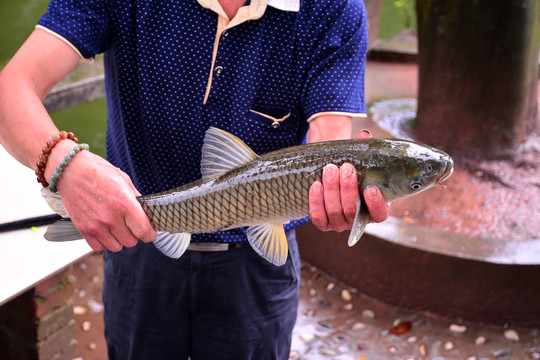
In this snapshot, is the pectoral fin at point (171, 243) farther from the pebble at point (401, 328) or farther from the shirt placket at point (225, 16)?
the pebble at point (401, 328)

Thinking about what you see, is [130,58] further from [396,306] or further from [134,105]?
[396,306]

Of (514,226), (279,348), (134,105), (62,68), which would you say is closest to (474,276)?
(514,226)

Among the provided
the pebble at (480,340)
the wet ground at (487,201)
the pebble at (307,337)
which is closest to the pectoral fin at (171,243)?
the pebble at (307,337)

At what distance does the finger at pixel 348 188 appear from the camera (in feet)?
5.08

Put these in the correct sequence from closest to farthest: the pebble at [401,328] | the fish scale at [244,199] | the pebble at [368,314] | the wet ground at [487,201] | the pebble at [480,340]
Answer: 1. the fish scale at [244,199]
2. the pebble at [480,340]
3. the pebble at [401,328]
4. the pebble at [368,314]
5. the wet ground at [487,201]

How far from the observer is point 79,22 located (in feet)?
6.05

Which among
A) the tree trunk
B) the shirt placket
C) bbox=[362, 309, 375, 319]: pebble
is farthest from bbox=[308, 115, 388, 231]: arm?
the tree trunk

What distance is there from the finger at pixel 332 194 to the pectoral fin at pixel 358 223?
6 cm

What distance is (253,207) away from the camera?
1703 mm

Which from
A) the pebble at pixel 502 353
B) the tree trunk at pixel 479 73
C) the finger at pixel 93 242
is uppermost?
the finger at pixel 93 242

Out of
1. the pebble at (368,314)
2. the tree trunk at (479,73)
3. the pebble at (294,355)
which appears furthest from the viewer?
the tree trunk at (479,73)

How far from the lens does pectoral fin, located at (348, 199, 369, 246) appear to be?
1542mm

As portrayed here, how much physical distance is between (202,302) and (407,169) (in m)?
1.02

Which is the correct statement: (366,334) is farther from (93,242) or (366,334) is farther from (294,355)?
(93,242)
